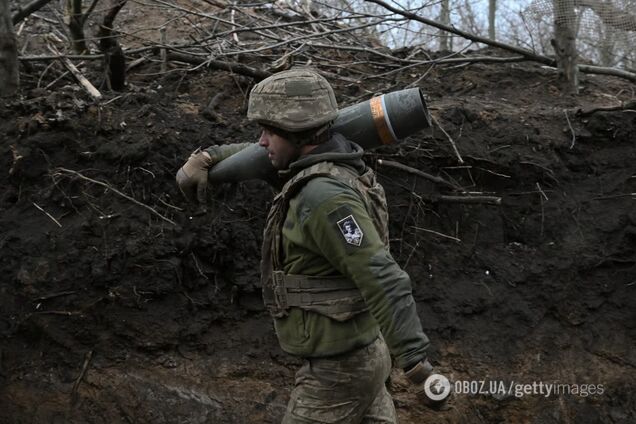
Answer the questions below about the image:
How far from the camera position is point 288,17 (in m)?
6.98

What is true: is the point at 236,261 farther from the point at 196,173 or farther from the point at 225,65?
the point at 225,65

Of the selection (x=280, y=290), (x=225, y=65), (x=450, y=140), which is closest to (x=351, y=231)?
(x=280, y=290)

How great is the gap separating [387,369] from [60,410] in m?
2.32

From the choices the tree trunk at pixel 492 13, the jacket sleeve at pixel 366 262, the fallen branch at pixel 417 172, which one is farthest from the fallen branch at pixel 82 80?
the tree trunk at pixel 492 13

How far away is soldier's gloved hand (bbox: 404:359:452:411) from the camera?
2443 mm

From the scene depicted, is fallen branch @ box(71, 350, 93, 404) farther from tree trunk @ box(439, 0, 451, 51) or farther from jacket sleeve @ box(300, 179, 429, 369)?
tree trunk @ box(439, 0, 451, 51)

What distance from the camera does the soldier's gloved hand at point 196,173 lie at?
129 inches

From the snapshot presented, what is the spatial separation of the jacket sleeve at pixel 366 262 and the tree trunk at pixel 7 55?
3141mm

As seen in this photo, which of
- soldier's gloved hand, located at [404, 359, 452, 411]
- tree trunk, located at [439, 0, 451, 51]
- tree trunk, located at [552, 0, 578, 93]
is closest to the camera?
soldier's gloved hand, located at [404, 359, 452, 411]

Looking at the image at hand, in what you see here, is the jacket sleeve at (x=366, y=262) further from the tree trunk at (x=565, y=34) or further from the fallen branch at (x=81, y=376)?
the tree trunk at (x=565, y=34)

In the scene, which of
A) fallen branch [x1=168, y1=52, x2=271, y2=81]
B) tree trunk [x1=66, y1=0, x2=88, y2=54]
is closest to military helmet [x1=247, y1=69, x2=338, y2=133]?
fallen branch [x1=168, y1=52, x2=271, y2=81]

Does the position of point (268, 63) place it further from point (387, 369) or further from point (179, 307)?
point (387, 369)

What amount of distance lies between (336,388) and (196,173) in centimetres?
116

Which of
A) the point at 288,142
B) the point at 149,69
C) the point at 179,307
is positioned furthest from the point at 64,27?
the point at 288,142
